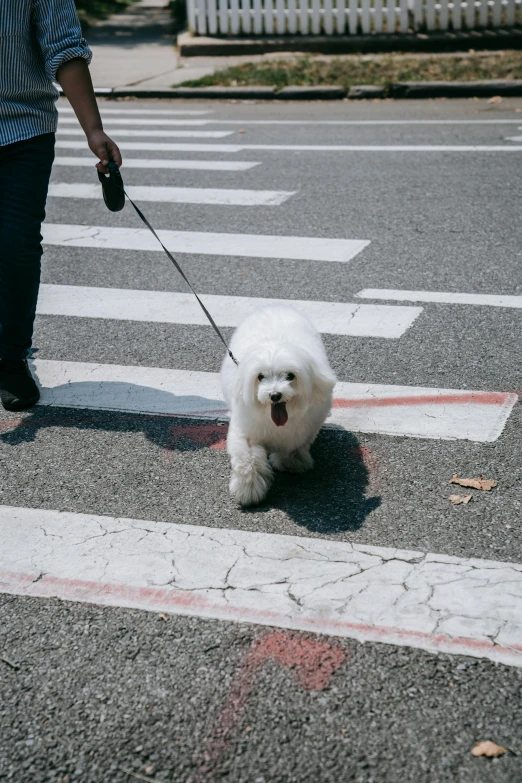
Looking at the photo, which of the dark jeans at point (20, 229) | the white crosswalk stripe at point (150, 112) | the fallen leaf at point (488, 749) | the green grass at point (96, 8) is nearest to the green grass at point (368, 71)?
the white crosswalk stripe at point (150, 112)

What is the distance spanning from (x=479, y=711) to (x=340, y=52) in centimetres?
1313

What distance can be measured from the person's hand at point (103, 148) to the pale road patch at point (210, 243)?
2290mm

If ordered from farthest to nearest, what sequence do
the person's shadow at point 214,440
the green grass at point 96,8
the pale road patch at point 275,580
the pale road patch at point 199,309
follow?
the green grass at point 96,8 → the pale road patch at point 199,309 → the person's shadow at point 214,440 → the pale road patch at point 275,580

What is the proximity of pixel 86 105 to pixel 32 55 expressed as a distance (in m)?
0.35

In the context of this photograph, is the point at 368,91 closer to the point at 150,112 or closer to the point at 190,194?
the point at 150,112

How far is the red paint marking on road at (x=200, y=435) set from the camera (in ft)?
13.5

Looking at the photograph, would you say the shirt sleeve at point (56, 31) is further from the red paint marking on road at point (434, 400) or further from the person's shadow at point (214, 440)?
the red paint marking on road at point (434, 400)

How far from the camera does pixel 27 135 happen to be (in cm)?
429

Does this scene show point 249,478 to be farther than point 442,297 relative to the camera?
No

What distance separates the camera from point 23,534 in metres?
3.46

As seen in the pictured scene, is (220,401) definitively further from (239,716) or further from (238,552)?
(239,716)

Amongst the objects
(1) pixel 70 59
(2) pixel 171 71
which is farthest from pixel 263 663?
(2) pixel 171 71

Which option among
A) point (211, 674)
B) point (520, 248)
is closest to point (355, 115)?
point (520, 248)

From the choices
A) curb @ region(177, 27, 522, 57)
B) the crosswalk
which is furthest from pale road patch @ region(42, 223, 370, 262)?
curb @ region(177, 27, 522, 57)
